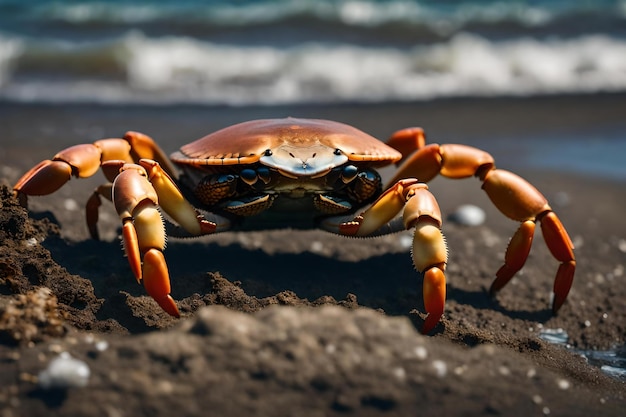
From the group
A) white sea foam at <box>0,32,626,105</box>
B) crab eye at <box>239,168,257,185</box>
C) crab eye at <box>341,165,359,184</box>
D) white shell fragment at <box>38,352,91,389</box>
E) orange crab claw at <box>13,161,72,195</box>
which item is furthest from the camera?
white sea foam at <box>0,32,626,105</box>

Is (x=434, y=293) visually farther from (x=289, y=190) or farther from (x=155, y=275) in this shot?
(x=155, y=275)

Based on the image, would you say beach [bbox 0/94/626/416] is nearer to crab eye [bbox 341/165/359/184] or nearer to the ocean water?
crab eye [bbox 341/165/359/184]

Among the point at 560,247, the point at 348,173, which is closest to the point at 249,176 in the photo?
the point at 348,173

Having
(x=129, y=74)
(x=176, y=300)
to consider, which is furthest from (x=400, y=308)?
(x=129, y=74)

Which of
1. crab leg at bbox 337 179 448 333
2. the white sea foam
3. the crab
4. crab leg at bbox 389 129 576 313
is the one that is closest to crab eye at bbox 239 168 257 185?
the crab

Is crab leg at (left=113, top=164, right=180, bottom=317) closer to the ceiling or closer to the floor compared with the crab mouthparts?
closer to the floor

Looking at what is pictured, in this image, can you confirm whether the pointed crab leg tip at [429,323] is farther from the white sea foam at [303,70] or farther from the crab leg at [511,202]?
the white sea foam at [303,70]

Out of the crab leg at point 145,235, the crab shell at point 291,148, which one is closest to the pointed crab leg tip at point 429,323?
the crab shell at point 291,148
